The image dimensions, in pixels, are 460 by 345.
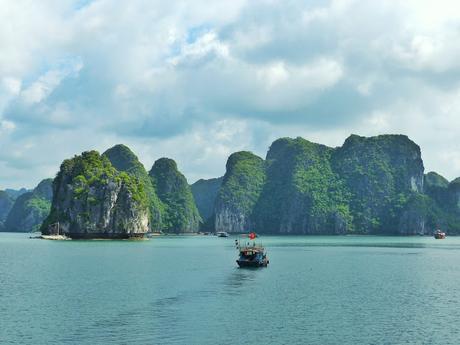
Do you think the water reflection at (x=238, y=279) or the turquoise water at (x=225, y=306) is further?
the water reflection at (x=238, y=279)

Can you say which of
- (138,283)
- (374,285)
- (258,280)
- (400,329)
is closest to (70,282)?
(138,283)

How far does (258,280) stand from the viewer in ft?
256

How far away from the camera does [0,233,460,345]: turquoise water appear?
42656mm

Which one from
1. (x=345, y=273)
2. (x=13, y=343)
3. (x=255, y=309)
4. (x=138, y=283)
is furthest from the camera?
(x=345, y=273)

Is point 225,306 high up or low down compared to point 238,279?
down

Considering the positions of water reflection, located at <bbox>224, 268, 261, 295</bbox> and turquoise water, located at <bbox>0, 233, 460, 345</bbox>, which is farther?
water reflection, located at <bbox>224, 268, 261, 295</bbox>

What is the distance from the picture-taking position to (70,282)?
7356 centimetres

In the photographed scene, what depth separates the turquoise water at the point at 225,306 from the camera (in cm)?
4266

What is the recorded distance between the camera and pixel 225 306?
5519cm

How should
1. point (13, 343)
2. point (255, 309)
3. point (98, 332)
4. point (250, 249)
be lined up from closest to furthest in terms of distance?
point (13, 343)
point (98, 332)
point (255, 309)
point (250, 249)

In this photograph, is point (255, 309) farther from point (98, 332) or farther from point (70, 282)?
point (70, 282)

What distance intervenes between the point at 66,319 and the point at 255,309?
17418mm

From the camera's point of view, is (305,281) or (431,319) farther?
(305,281)

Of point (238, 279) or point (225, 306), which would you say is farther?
point (238, 279)
